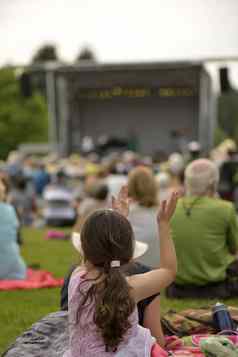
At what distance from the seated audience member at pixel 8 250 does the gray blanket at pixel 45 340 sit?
312cm

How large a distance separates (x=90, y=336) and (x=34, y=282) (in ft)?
13.4

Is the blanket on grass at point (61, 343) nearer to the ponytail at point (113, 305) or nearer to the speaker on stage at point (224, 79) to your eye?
the ponytail at point (113, 305)

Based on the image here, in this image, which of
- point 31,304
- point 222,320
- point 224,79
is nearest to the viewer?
point 222,320

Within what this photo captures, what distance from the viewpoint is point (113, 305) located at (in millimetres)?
3516

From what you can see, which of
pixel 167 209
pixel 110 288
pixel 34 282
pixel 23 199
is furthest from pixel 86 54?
pixel 110 288

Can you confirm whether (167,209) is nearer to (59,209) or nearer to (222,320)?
(222,320)

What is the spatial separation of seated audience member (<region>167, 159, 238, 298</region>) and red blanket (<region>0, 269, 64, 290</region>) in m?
1.50

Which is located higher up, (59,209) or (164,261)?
(164,261)

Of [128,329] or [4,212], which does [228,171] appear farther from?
[128,329]

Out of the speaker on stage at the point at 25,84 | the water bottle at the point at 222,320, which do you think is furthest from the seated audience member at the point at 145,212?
the speaker on stage at the point at 25,84

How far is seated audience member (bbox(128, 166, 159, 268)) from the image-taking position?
23.4ft

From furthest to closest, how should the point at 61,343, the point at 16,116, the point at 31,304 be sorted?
the point at 16,116 < the point at 31,304 < the point at 61,343

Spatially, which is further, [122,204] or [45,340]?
[122,204]

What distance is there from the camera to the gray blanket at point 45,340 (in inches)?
168
